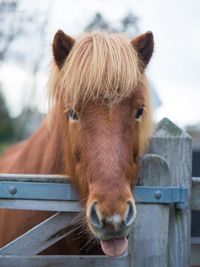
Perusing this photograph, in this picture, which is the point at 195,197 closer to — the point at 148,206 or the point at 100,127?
the point at 148,206

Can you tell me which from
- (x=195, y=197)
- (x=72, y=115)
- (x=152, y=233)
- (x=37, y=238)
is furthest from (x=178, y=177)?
(x=37, y=238)

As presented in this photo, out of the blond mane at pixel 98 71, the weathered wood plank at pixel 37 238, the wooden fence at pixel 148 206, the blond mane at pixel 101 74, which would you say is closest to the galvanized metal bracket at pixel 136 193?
the wooden fence at pixel 148 206

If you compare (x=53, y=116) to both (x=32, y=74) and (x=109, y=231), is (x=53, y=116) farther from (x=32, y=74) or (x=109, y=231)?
(x=32, y=74)

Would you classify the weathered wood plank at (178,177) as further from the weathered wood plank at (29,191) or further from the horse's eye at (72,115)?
Answer: the weathered wood plank at (29,191)

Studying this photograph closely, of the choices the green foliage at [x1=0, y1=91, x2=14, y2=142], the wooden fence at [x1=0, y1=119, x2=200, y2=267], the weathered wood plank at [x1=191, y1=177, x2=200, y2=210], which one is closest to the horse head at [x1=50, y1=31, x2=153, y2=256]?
the wooden fence at [x1=0, y1=119, x2=200, y2=267]

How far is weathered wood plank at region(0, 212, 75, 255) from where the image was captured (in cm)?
294

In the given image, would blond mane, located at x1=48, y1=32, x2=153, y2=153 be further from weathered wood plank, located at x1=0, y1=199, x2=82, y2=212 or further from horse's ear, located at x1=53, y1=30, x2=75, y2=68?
weathered wood plank, located at x1=0, y1=199, x2=82, y2=212

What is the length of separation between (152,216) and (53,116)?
125 centimetres

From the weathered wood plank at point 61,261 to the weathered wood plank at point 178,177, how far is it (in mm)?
282

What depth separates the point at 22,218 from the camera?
376 cm

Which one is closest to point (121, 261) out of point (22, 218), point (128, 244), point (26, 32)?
point (128, 244)

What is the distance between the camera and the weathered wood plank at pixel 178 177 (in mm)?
2953

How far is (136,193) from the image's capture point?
9.63ft

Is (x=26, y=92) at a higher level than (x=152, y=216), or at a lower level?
higher
